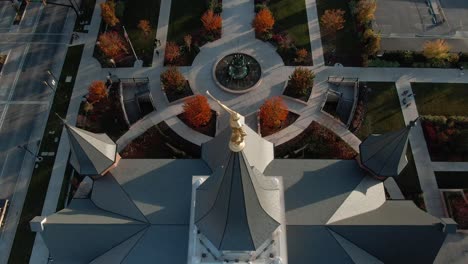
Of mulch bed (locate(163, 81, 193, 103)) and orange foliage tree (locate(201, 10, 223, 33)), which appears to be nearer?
mulch bed (locate(163, 81, 193, 103))

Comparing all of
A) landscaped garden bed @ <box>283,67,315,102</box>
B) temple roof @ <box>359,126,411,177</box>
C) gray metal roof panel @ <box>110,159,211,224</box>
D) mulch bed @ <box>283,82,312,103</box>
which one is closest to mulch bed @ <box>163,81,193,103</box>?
mulch bed @ <box>283,82,312,103</box>

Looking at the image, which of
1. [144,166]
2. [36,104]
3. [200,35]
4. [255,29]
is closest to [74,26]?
[36,104]

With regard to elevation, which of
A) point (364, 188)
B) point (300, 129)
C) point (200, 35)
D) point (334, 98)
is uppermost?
Answer: point (200, 35)

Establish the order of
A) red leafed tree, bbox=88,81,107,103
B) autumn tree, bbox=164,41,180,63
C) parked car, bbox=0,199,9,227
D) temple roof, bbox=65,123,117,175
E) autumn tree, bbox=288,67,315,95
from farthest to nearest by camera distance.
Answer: autumn tree, bbox=164,41,180,63 < autumn tree, bbox=288,67,315,95 < red leafed tree, bbox=88,81,107,103 < parked car, bbox=0,199,9,227 < temple roof, bbox=65,123,117,175

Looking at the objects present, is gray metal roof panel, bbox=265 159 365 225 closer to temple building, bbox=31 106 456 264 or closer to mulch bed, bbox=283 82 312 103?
temple building, bbox=31 106 456 264

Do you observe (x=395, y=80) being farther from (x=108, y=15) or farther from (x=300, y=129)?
(x=108, y=15)

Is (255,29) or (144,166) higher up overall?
(255,29)

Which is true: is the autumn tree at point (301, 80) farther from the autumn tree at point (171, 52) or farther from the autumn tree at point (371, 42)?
the autumn tree at point (171, 52)
